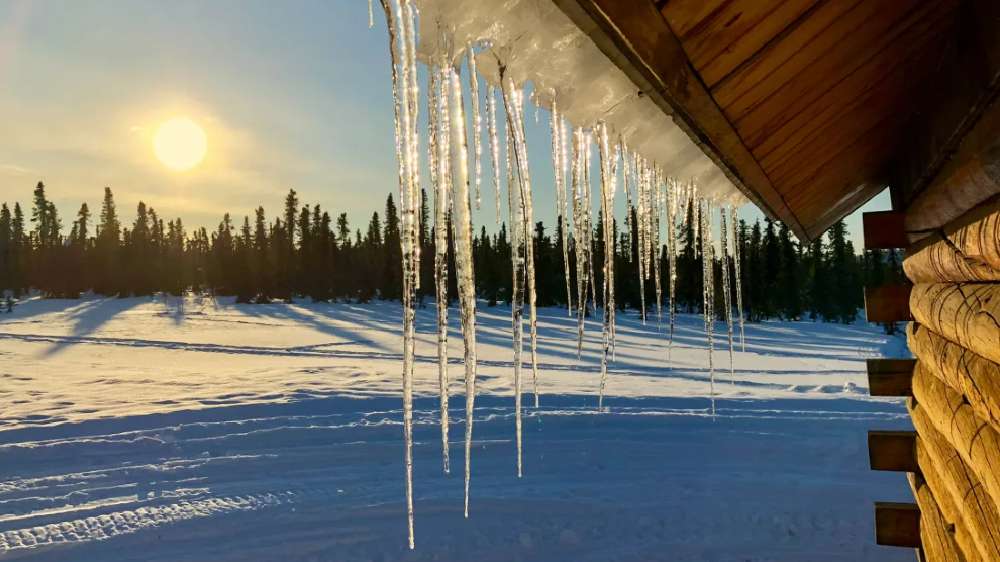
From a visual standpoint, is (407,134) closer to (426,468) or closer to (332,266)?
(426,468)

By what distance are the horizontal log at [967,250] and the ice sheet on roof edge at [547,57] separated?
0.86 meters

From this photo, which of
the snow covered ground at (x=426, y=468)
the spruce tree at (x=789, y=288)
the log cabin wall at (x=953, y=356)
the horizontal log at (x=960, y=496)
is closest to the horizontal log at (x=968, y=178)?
the log cabin wall at (x=953, y=356)

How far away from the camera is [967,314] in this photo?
183 centimetres

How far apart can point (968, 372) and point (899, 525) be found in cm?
248

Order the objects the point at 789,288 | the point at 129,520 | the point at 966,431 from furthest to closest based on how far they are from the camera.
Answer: the point at 789,288 < the point at 129,520 < the point at 966,431

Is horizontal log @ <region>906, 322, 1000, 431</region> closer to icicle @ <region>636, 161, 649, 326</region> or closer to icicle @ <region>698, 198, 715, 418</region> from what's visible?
icicle @ <region>636, 161, 649, 326</region>

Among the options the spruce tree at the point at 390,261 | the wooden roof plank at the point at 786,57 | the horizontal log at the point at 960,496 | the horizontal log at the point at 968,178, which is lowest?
the horizontal log at the point at 960,496

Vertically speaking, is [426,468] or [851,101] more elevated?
[851,101]

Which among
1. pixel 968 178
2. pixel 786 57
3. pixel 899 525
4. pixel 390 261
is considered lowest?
pixel 899 525

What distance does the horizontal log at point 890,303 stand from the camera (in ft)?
12.4

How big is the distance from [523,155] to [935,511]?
2.81 m

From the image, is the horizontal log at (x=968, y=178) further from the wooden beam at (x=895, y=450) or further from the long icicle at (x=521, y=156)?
the wooden beam at (x=895, y=450)

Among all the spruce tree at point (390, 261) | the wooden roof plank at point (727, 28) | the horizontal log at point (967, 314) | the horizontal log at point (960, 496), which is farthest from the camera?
the spruce tree at point (390, 261)

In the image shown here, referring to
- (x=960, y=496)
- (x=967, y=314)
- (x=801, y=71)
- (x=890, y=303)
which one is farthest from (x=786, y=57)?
(x=890, y=303)
